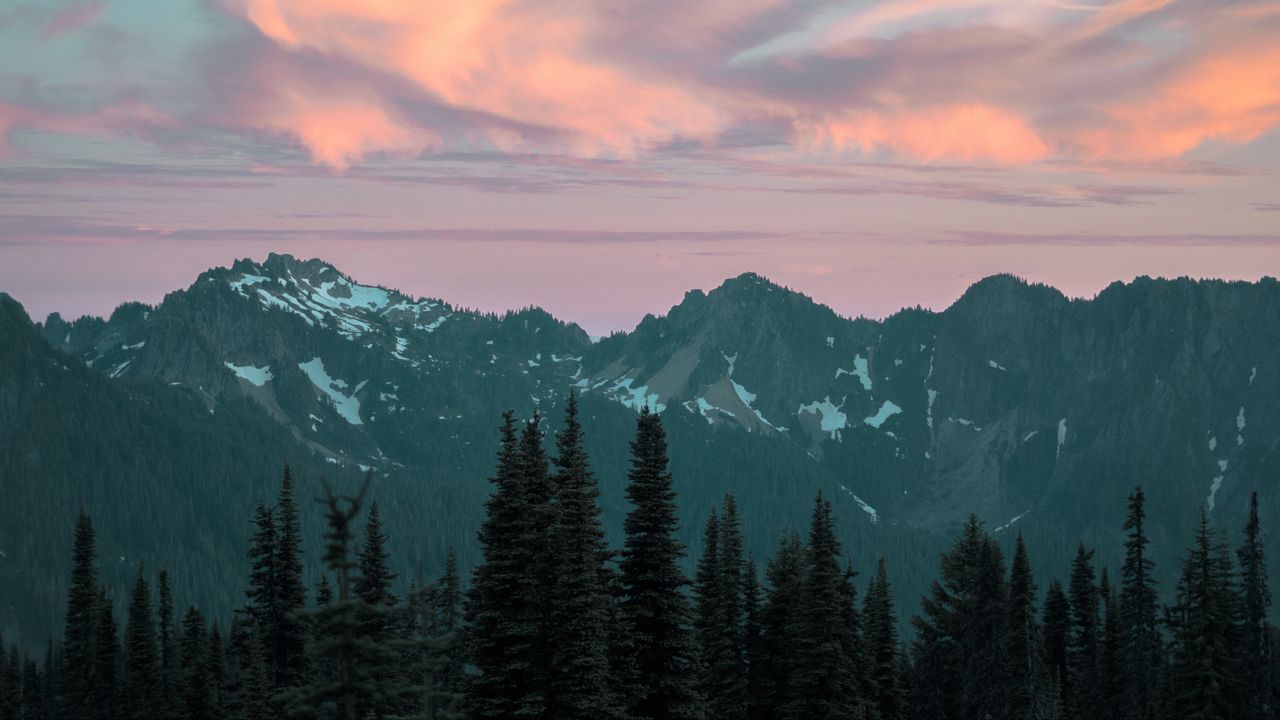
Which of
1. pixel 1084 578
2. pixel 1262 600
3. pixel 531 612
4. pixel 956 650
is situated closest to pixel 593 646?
pixel 531 612

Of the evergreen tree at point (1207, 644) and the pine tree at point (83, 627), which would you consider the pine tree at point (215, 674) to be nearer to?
the pine tree at point (83, 627)

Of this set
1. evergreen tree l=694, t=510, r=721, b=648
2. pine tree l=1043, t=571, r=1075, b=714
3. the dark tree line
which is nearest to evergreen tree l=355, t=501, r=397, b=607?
the dark tree line

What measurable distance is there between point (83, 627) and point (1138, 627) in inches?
2780

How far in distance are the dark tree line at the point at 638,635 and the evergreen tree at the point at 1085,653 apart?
0.19 metres

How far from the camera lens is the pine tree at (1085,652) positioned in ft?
289

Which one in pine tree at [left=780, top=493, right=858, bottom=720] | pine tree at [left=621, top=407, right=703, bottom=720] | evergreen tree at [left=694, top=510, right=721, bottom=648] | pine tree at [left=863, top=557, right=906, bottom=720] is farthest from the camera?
pine tree at [left=863, top=557, right=906, bottom=720]

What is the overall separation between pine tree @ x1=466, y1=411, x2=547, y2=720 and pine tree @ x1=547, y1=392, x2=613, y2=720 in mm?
628

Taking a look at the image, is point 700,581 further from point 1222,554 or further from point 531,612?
point 1222,554

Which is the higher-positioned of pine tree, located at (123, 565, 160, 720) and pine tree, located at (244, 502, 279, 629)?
pine tree, located at (244, 502, 279, 629)

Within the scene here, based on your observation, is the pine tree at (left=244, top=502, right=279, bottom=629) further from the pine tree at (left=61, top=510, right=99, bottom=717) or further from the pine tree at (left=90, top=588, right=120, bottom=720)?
the pine tree at (left=61, top=510, right=99, bottom=717)

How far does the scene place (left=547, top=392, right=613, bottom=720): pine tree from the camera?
44031mm

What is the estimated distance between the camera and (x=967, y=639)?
75.1 meters

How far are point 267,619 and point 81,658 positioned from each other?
97.4ft

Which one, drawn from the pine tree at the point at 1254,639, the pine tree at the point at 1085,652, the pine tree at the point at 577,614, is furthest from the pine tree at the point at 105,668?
the pine tree at the point at 1254,639
